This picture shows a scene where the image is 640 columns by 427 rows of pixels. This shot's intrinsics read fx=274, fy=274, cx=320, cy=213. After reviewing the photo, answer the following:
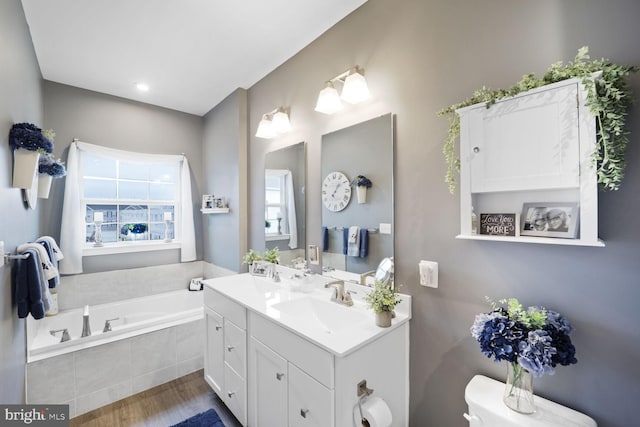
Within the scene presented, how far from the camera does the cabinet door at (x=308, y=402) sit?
3.83ft

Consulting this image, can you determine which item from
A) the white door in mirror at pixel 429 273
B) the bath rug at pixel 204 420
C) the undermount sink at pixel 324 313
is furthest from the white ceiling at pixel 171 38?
the bath rug at pixel 204 420

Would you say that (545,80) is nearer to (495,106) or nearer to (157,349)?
(495,106)

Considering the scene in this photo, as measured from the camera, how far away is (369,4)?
1.71 metres

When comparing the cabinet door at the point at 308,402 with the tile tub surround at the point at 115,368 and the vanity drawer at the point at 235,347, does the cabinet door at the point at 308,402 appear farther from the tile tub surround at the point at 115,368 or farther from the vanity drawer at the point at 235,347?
the tile tub surround at the point at 115,368

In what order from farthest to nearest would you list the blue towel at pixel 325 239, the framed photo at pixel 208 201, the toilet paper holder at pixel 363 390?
the framed photo at pixel 208 201, the blue towel at pixel 325 239, the toilet paper holder at pixel 363 390

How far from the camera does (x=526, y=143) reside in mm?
1054

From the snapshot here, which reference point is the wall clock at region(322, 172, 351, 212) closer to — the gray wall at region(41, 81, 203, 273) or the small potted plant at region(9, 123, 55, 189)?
the small potted plant at region(9, 123, 55, 189)

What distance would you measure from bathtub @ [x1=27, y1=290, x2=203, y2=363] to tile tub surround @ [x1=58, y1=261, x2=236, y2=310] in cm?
8

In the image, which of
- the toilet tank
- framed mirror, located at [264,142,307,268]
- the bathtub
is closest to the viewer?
the toilet tank

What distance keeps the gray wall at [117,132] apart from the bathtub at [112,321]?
0.43 m

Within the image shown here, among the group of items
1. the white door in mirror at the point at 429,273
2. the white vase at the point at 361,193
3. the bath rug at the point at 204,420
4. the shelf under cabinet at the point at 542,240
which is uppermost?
the white vase at the point at 361,193

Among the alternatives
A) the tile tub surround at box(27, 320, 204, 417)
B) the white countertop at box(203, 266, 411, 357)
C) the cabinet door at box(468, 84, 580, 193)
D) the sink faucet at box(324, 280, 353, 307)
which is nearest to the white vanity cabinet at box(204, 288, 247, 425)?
the white countertop at box(203, 266, 411, 357)

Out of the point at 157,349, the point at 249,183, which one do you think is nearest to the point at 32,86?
the point at 249,183

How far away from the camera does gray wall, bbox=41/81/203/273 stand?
2.78 metres
